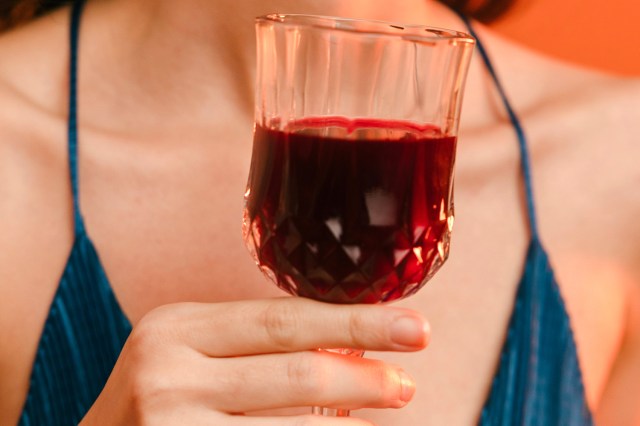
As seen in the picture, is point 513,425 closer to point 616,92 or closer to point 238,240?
point 238,240

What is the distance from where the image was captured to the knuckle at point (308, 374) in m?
0.94

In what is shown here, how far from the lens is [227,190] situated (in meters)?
1.53

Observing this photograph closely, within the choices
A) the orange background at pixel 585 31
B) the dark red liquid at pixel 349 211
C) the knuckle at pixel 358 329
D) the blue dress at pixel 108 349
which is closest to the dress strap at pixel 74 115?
the blue dress at pixel 108 349

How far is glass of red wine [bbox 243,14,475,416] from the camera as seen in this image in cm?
91

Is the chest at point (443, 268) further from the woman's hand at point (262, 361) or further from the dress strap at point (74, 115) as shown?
the woman's hand at point (262, 361)

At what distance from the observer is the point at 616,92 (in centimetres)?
165

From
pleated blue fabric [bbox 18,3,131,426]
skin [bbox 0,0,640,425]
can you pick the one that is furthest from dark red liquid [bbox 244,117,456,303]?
pleated blue fabric [bbox 18,3,131,426]

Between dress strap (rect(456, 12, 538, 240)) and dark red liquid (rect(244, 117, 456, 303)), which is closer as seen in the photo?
dark red liquid (rect(244, 117, 456, 303))

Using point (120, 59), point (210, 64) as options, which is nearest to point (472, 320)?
point (210, 64)

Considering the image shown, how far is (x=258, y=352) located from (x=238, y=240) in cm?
54

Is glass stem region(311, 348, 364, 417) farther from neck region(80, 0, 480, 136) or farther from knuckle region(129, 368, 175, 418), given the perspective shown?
neck region(80, 0, 480, 136)

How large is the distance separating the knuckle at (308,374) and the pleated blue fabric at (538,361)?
55 centimetres

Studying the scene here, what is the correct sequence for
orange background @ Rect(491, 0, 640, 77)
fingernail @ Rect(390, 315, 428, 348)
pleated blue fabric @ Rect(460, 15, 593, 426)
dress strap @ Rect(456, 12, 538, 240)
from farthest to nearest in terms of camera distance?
orange background @ Rect(491, 0, 640, 77), dress strap @ Rect(456, 12, 538, 240), pleated blue fabric @ Rect(460, 15, 593, 426), fingernail @ Rect(390, 315, 428, 348)

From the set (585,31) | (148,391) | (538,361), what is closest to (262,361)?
(148,391)
